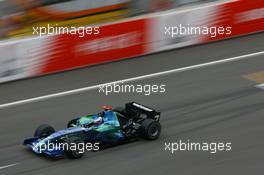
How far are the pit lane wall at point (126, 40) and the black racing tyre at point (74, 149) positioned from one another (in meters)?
6.74

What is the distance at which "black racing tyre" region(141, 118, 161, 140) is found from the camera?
15125mm

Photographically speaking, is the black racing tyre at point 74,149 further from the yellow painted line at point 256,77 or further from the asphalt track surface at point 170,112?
the yellow painted line at point 256,77

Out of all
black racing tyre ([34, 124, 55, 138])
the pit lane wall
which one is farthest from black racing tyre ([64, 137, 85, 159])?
the pit lane wall

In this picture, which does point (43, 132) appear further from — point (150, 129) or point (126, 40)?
point (126, 40)

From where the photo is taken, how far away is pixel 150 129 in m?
15.2

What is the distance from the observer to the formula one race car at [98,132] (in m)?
14.2

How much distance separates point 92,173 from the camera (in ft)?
45.2

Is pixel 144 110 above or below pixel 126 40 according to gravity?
below

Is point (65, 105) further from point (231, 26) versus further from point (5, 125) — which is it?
point (231, 26)

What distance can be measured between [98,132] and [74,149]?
808 mm

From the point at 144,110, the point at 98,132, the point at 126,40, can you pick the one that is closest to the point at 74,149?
the point at 98,132

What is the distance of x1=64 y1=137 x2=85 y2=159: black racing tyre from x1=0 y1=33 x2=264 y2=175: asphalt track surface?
0.14 m

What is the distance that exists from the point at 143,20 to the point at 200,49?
2.28 meters

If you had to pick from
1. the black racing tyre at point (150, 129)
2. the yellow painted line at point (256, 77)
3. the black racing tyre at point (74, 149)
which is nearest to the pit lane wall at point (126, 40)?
the yellow painted line at point (256, 77)
